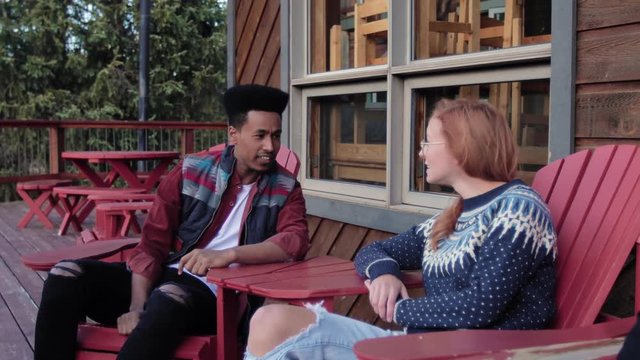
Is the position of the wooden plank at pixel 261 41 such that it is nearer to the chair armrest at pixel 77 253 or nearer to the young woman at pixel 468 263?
the chair armrest at pixel 77 253

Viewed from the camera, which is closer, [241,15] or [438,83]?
[438,83]

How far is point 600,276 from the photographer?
1683 millimetres

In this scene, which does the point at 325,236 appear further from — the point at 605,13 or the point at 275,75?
the point at 605,13

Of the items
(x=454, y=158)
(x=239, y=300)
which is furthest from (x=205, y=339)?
(x=454, y=158)

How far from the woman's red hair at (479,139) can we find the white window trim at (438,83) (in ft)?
2.45

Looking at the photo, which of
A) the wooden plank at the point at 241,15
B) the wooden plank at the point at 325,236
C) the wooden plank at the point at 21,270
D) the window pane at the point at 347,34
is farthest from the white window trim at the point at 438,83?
the wooden plank at the point at 21,270

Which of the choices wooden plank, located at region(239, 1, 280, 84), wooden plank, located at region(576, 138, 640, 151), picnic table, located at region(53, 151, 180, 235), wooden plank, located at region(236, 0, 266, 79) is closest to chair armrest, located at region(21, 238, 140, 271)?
wooden plank, located at region(576, 138, 640, 151)

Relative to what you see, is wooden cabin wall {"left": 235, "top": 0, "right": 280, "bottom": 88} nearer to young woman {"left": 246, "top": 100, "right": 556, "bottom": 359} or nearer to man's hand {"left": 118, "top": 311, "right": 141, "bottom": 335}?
man's hand {"left": 118, "top": 311, "right": 141, "bottom": 335}

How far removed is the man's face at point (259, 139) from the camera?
2.24 meters

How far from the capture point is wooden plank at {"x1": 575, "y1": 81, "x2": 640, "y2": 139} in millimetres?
1985

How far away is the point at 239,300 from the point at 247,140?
0.47 meters

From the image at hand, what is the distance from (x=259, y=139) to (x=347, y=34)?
1.24m

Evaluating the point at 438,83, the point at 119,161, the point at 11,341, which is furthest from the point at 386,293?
the point at 119,161

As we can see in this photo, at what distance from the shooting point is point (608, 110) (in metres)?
2.05
